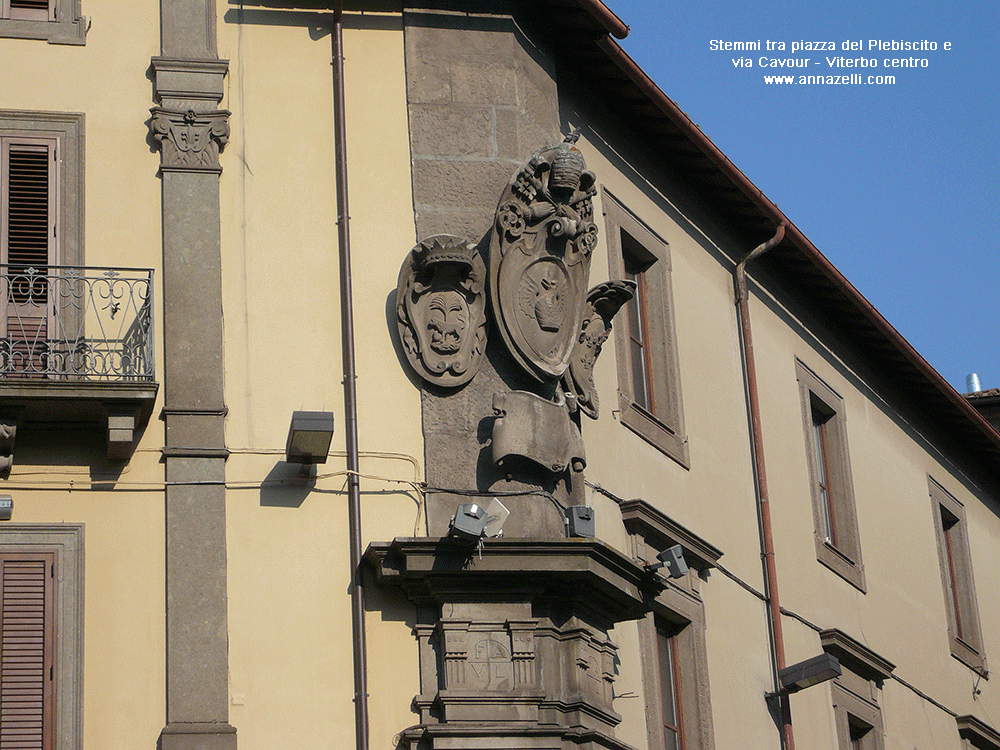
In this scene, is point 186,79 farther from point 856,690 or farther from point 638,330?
point 856,690

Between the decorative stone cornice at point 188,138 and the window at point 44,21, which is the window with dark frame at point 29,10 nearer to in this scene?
the window at point 44,21

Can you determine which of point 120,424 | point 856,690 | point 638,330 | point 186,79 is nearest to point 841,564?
point 856,690

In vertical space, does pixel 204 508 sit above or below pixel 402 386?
below

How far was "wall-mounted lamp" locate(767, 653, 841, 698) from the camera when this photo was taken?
1645cm

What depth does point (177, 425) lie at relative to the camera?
1348cm

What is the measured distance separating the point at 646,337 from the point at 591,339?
2258 millimetres

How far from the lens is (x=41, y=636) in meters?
12.8

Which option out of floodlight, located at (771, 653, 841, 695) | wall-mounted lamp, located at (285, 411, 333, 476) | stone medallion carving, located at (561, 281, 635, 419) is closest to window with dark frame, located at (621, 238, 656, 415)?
stone medallion carving, located at (561, 281, 635, 419)

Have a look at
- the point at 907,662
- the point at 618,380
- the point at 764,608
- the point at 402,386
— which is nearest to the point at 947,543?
the point at 907,662

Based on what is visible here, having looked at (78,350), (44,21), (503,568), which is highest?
(44,21)

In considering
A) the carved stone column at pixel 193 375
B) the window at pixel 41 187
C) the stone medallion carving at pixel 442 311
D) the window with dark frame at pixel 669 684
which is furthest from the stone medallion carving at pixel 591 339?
the window at pixel 41 187

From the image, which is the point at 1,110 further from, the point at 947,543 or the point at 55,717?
the point at 947,543

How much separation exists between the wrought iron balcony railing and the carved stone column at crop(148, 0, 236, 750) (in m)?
0.22

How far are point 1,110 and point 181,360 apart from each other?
241 cm
